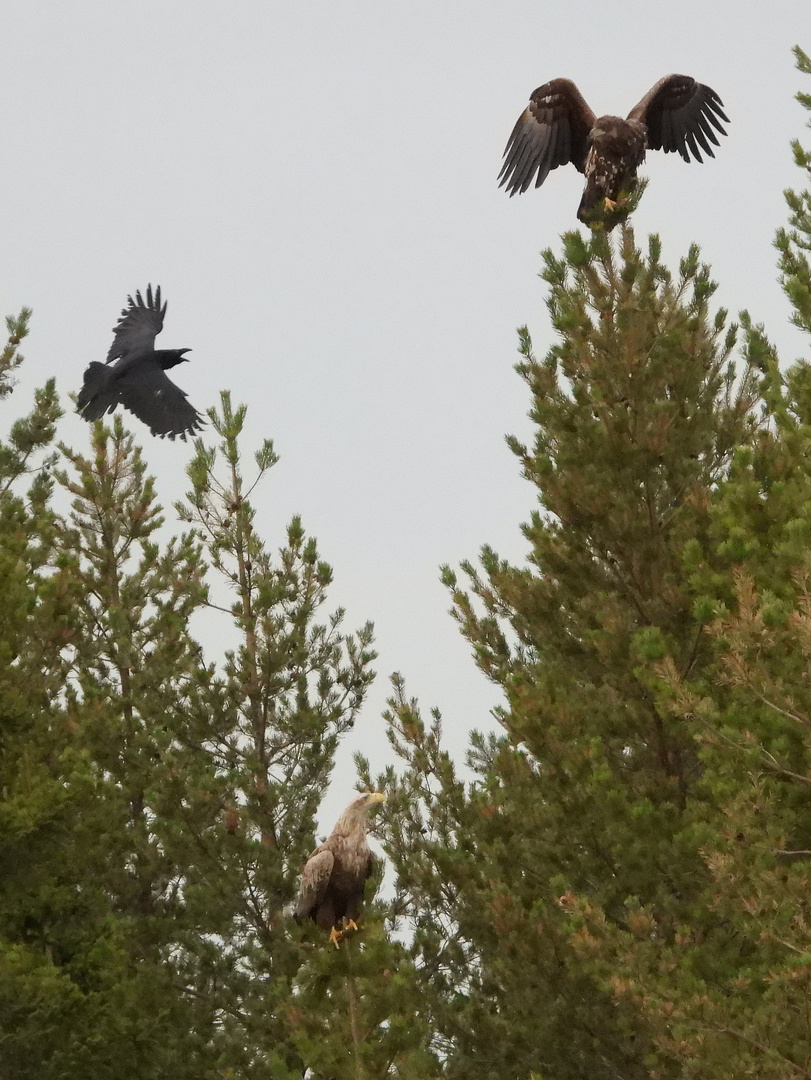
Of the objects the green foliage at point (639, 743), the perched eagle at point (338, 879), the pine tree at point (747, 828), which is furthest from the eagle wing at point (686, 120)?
the perched eagle at point (338, 879)

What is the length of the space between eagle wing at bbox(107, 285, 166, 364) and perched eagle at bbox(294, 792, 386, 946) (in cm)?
922

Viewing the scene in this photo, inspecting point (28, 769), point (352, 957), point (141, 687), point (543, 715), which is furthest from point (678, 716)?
point (141, 687)

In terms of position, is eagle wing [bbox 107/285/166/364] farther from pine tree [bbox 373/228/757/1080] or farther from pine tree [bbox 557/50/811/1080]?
pine tree [bbox 557/50/811/1080]


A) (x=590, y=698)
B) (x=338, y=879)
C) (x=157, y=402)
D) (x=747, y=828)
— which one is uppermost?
(x=157, y=402)

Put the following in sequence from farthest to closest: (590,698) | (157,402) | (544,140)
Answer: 1. (157,402)
2. (544,140)
3. (590,698)

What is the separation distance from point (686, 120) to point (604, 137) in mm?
2082

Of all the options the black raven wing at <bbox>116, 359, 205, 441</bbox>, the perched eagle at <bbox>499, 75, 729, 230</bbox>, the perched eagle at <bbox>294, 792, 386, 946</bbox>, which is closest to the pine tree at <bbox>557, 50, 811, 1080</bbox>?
the perched eagle at <bbox>294, 792, 386, 946</bbox>

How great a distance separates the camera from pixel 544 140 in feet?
43.9

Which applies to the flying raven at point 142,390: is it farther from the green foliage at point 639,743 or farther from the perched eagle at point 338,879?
the perched eagle at point 338,879

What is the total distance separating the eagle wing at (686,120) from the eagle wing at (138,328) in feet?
20.0

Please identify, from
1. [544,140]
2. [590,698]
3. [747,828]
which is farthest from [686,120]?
[747,828]

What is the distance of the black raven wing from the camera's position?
1575 cm

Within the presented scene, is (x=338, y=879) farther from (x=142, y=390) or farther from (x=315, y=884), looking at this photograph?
(x=142, y=390)

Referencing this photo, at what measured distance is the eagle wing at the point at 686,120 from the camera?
45.1 feet
